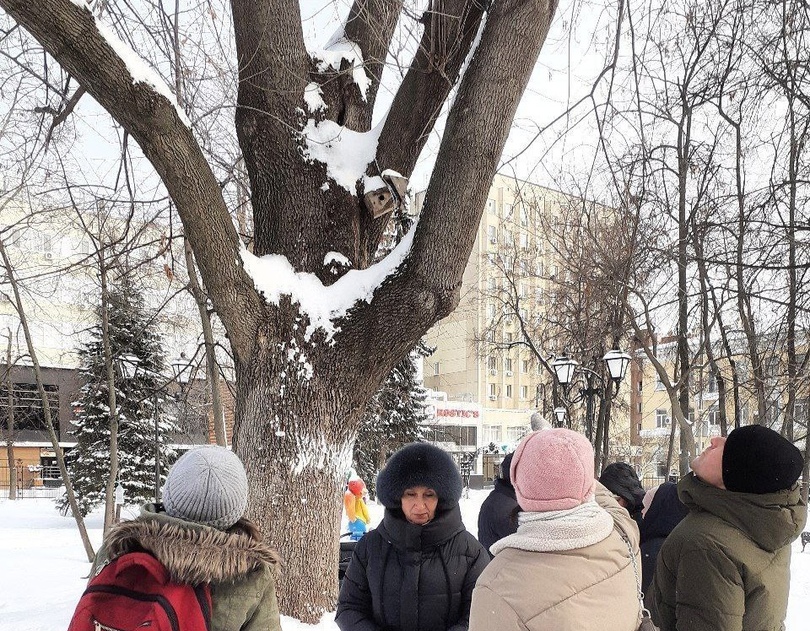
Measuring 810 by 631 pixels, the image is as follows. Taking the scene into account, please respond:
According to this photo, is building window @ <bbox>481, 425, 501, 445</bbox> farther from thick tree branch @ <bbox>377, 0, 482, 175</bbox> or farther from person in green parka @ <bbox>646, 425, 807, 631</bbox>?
person in green parka @ <bbox>646, 425, 807, 631</bbox>

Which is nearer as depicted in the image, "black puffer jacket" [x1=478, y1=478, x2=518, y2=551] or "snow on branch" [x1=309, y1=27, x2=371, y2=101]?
"black puffer jacket" [x1=478, y1=478, x2=518, y2=551]

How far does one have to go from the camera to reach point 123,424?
66.0 feet

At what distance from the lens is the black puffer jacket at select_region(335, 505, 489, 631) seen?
2.60 m

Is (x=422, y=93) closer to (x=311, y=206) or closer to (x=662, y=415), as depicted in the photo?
(x=311, y=206)

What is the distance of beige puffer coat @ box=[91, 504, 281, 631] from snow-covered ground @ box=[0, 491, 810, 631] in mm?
2614

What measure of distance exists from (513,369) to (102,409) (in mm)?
37137

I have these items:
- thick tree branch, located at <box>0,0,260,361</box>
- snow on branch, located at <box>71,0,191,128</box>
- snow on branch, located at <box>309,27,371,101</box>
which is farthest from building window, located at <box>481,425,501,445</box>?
snow on branch, located at <box>71,0,191,128</box>

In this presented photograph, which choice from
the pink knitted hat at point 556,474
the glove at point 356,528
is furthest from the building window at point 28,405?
the pink knitted hat at point 556,474

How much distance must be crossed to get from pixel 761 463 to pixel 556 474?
1.01 m

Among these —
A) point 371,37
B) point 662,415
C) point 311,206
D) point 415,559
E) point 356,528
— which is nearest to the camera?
point 415,559

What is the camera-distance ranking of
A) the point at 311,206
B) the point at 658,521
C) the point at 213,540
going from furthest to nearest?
the point at 311,206
the point at 658,521
the point at 213,540

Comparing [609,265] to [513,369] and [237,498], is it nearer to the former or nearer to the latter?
[237,498]

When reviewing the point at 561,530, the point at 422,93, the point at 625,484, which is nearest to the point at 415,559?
the point at 561,530

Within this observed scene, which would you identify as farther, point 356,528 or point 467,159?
point 356,528
